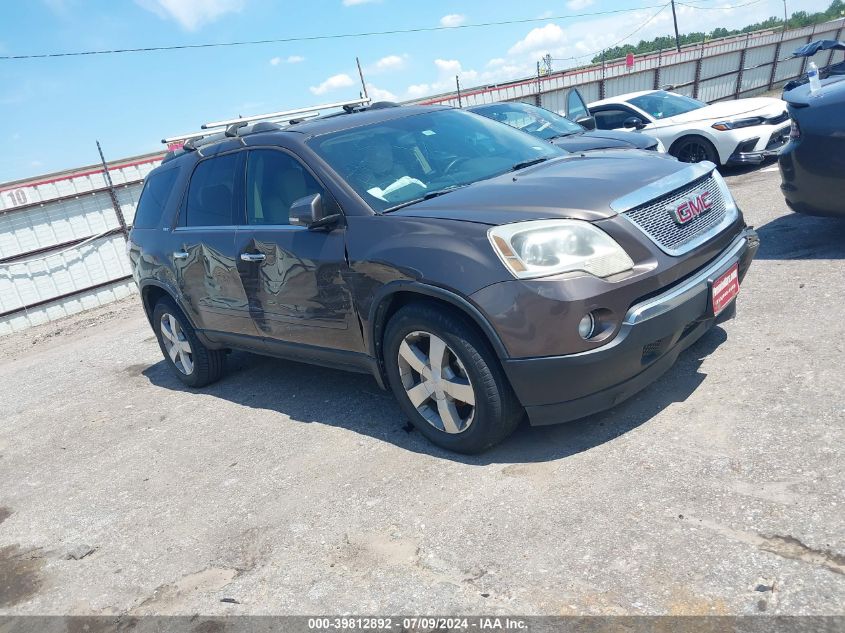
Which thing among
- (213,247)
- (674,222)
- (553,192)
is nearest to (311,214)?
(553,192)

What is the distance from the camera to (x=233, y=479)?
4035 millimetres

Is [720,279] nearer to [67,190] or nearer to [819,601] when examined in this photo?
[819,601]

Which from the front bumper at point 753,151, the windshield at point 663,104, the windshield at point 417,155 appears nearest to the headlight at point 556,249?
the windshield at point 417,155

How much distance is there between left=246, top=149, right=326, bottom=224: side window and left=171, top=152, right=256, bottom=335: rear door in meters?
0.14

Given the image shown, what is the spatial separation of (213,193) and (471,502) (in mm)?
3015

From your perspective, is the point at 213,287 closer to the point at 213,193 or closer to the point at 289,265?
the point at 213,193

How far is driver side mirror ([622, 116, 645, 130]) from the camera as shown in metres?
11.0

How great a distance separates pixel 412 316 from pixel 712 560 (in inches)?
68.1

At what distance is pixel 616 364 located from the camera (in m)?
3.12

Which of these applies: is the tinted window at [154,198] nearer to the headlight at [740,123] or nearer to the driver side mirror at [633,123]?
the driver side mirror at [633,123]

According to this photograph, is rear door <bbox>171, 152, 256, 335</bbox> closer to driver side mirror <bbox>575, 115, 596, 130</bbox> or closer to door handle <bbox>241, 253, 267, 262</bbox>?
door handle <bbox>241, 253, 267, 262</bbox>

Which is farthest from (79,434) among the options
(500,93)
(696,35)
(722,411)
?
(696,35)

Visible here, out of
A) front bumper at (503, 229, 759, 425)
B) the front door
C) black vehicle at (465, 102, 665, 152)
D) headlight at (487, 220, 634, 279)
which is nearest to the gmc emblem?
front bumper at (503, 229, 759, 425)

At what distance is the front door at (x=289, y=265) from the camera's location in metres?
3.92
